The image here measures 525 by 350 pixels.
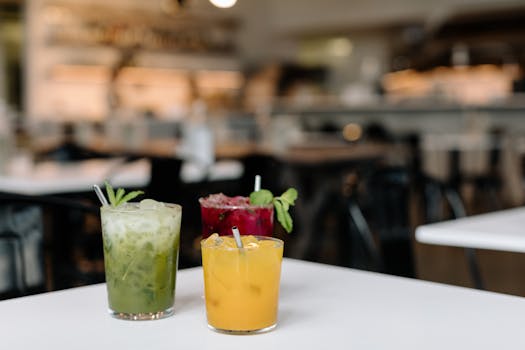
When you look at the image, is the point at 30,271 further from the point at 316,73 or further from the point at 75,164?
the point at 316,73

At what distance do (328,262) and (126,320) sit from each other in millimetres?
3865

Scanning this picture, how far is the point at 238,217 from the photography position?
1.19 m

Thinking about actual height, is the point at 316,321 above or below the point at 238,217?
below

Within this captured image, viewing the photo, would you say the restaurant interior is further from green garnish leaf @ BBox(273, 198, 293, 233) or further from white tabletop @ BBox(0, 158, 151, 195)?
green garnish leaf @ BBox(273, 198, 293, 233)

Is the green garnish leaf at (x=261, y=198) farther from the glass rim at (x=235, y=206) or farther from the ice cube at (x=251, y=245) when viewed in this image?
the ice cube at (x=251, y=245)

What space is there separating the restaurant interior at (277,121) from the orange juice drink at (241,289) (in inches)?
33.6

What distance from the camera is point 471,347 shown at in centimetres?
98

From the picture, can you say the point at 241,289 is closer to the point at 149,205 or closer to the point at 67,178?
the point at 149,205

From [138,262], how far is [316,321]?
0.84ft

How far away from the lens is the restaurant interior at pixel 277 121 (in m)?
3.00

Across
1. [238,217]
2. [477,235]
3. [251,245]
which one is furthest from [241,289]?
[477,235]

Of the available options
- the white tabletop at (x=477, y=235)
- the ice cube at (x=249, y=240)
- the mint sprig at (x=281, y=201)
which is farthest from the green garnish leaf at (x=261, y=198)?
the white tabletop at (x=477, y=235)

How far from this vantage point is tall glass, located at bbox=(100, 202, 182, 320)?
43.2 inches

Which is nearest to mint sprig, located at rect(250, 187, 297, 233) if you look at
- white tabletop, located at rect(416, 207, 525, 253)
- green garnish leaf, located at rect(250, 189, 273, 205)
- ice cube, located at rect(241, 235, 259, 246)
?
green garnish leaf, located at rect(250, 189, 273, 205)
